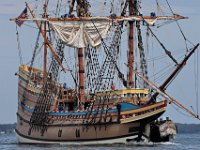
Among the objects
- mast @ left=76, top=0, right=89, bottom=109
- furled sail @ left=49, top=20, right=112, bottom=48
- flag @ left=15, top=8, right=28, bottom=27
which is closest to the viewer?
mast @ left=76, top=0, right=89, bottom=109

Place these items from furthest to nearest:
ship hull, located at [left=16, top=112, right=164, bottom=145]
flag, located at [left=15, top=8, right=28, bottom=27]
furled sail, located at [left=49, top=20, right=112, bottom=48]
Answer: flag, located at [left=15, top=8, right=28, bottom=27], furled sail, located at [left=49, top=20, right=112, bottom=48], ship hull, located at [left=16, top=112, right=164, bottom=145]

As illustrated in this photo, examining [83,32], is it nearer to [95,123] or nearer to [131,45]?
[131,45]

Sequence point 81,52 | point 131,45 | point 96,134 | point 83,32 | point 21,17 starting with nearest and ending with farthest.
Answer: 1. point 96,134
2. point 131,45
3. point 83,32
4. point 81,52
5. point 21,17

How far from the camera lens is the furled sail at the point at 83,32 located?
108812 mm

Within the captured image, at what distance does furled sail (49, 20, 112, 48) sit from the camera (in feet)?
357

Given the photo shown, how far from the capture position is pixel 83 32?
10925 centimetres

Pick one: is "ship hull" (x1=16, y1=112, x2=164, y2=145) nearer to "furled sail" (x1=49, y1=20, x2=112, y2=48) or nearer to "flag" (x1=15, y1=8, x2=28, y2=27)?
"furled sail" (x1=49, y1=20, x2=112, y2=48)

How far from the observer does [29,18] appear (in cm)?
11400

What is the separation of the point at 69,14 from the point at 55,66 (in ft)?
19.7

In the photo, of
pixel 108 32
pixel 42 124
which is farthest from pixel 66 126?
pixel 108 32

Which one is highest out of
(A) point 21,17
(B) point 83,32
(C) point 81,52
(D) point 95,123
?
(A) point 21,17

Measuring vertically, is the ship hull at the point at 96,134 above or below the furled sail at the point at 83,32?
below

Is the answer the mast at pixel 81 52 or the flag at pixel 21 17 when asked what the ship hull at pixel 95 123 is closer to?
the mast at pixel 81 52

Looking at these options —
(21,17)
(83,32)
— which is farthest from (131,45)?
(21,17)
